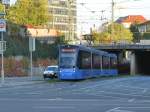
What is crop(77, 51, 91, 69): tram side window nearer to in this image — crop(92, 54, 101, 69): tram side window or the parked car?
crop(92, 54, 101, 69): tram side window

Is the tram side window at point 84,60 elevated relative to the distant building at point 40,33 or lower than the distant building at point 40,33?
lower

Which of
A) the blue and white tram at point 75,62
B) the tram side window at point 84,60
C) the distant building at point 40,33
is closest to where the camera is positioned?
the blue and white tram at point 75,62

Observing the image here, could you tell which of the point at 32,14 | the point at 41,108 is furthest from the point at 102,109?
the point at 32,14

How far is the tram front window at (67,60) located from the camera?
52.8m

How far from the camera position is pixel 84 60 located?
54.8 meters

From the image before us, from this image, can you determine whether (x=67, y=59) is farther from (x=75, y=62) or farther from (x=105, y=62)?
(x=105, y=62)

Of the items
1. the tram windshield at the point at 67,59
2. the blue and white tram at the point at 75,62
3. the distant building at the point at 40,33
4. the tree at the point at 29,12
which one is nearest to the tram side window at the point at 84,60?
the blue and white tram at the point at 75,62

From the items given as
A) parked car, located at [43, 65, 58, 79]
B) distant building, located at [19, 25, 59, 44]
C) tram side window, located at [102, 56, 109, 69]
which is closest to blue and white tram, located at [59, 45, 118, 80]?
parked car, located at [43, 65, 58, 79]

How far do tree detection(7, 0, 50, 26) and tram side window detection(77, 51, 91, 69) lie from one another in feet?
174

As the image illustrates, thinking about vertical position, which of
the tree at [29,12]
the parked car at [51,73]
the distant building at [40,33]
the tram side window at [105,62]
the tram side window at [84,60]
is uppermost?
the tree at [29,12]

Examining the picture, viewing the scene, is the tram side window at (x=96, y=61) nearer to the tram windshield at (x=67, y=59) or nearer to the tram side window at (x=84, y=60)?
the tram side window at (x=84, y=60)

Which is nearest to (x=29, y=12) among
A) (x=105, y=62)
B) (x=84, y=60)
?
(x=105, y=62)

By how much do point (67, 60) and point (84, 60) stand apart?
2.37 meters

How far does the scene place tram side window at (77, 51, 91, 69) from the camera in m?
53.4
